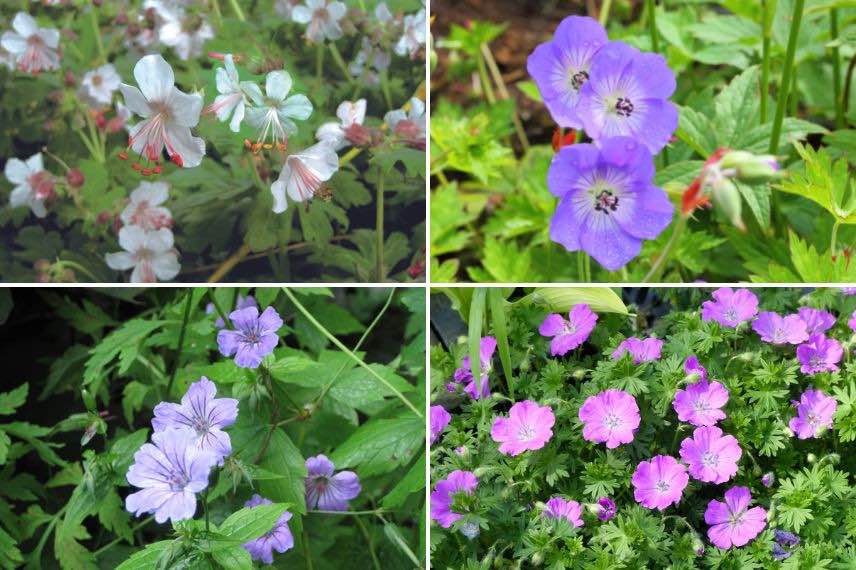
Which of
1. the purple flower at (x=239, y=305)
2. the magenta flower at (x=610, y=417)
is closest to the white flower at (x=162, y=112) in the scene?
the purple flower at (x=239, y=305)

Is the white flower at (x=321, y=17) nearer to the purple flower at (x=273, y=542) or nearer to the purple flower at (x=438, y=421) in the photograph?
the purple flower at (x=438, y=421)

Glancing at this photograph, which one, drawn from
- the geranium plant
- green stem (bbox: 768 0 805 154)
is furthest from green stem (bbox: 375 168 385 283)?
green stem (bbox: 768 0 805 154)

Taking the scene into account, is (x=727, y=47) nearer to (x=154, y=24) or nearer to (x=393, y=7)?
(x=393, y=7)

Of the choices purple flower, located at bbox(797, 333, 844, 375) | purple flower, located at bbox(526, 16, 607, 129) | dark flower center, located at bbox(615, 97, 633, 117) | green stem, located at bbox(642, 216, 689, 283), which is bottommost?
purple flower, located at bbox(797, 333, 844, 375)

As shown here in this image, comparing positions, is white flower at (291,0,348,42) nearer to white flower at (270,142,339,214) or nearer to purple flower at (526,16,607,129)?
white flower at (270,142,339,214)

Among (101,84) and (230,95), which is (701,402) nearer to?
(230,95)

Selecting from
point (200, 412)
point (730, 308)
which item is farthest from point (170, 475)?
point (730, 308)

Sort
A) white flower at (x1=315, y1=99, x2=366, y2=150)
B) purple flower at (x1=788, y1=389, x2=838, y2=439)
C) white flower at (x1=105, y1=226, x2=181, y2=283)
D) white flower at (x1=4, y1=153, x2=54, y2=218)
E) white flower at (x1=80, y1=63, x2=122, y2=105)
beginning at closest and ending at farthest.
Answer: purple flower at (x1=788, y1=389, x2=838, y2=439) < white flower at (x1=315, y1=99, x2=366, y2=150) < white flower at (x1=105, y1=226, x2=181, y2=283) < white flower at (x1=4, y1=153, x2=54, y2=218) < white flower at (x1=80, y1=63, x2=122, y2=105)
